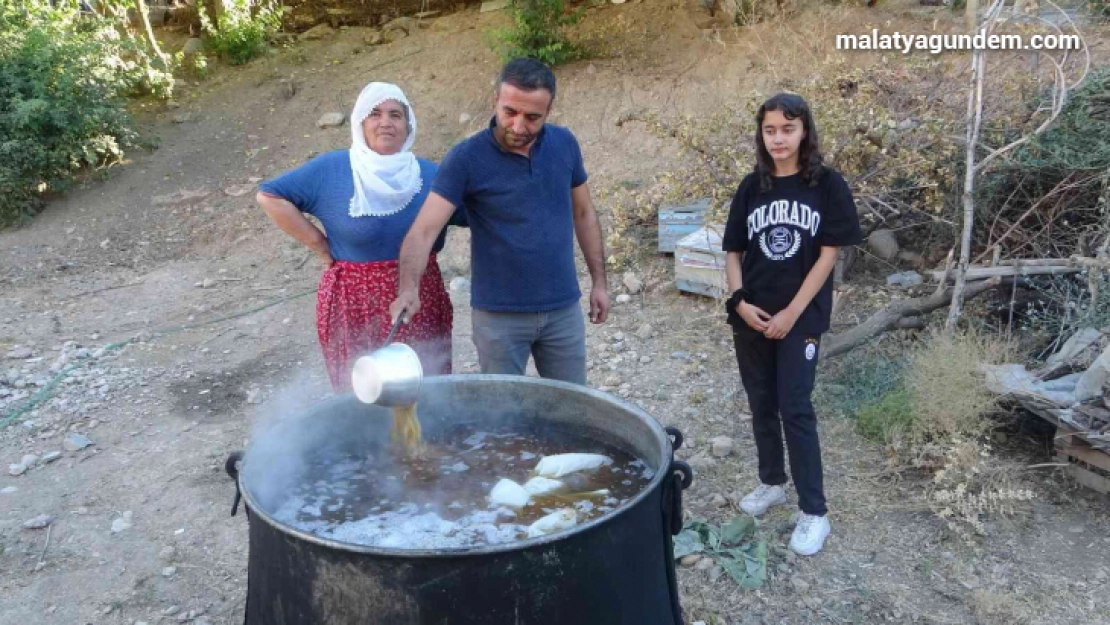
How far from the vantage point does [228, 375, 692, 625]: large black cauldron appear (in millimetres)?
1560

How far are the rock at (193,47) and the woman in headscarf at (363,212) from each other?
900cm

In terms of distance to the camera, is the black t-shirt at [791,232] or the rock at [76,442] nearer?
the black t-shirt at [791,232]

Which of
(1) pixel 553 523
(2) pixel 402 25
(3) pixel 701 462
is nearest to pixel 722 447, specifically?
(3) pixel 701 462

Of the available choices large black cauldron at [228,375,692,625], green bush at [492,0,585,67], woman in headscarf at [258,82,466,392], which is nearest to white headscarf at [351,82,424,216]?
woman in headscarf at [258,82,466,392]

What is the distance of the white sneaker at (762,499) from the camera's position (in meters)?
3.35

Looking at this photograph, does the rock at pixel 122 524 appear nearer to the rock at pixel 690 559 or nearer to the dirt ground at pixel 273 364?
the dirt ground at pixel 273 364

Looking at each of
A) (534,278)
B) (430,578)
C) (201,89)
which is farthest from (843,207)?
(201,89)

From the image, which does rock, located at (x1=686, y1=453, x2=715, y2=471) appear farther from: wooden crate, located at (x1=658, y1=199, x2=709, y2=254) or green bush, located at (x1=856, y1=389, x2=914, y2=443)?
wooden crate, located at (x1=658, y1=199, x2=709, y2=254)

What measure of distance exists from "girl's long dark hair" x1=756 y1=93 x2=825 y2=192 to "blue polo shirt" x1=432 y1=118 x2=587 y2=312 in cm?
64

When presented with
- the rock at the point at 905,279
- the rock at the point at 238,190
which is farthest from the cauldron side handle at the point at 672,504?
the rock at the point at 238,190

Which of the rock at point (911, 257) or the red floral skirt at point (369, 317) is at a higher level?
the red floral skirt at point (369, 317)

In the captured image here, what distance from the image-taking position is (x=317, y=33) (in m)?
11.4

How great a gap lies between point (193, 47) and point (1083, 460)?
10998mm

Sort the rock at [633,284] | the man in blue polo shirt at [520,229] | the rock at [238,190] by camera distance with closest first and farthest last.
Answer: the man in blue polo shirt at [520,229]
the rock at [633,284]
the rock at [238,190]
